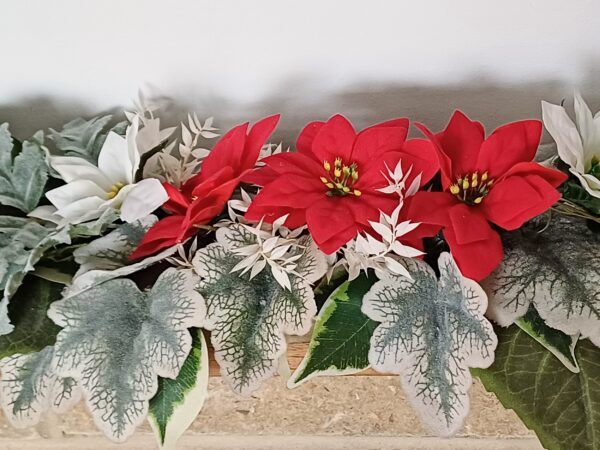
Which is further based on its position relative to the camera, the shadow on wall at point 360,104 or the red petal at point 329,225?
the shadow on wall at point 360,104

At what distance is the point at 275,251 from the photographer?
60 centimetres

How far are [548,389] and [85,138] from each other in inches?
20.3

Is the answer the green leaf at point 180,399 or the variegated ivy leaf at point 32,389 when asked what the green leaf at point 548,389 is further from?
the variegated ivy leaf at point 32,389

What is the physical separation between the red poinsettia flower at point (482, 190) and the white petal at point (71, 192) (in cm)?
31

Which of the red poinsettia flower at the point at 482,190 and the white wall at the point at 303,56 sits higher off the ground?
the white wall at the point at 303,56

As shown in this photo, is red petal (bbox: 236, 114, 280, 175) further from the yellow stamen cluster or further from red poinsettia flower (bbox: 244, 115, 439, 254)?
the yellow stamen cluster

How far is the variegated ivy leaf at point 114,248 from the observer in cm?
64

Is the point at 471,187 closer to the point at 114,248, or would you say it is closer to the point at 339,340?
the point at 339,340

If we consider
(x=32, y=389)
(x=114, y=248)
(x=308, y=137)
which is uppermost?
(x=308, y=137)

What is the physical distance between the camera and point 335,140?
25.1 inches

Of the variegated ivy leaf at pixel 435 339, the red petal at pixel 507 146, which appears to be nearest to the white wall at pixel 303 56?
the red petal at pixel 507 146

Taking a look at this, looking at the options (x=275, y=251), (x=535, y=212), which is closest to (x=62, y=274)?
(x=275, y=251)

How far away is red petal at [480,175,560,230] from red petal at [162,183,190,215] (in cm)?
28

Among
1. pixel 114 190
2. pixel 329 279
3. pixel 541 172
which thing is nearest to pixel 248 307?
pixel 329 279
